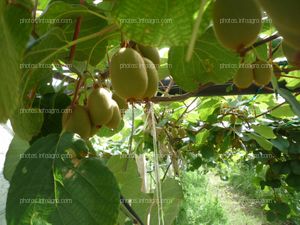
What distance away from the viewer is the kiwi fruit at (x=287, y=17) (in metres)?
0.21

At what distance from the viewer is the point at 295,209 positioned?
321cm

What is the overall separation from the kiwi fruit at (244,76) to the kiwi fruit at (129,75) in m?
0.18

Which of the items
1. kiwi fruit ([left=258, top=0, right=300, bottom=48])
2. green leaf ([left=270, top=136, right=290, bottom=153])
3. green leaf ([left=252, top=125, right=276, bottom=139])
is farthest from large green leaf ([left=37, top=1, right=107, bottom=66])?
green leaf ([left=270, top=136, right=290, bottom=153])

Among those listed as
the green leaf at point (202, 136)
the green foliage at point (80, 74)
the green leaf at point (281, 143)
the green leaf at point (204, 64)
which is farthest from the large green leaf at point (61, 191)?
the green leaf at point (202, 136)

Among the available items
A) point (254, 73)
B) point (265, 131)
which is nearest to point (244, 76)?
point (254, 73)

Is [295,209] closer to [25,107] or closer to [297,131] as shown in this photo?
[297,131]

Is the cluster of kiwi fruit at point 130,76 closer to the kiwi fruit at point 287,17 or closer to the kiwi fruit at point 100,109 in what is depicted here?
the kiwi fruit at point 100,109

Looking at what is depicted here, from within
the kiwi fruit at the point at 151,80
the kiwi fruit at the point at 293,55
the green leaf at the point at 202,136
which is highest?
the green leaf at the point at 202,136

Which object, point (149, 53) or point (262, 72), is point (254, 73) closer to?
point (262, 72)

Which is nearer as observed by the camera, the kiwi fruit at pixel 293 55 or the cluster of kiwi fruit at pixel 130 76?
the kiwi fruit at pixel 293 55

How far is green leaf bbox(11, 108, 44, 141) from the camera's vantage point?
1.91 feet

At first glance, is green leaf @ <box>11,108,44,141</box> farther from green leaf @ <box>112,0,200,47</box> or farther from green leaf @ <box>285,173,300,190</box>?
green leaf @ <box>285,173,300,190</box>

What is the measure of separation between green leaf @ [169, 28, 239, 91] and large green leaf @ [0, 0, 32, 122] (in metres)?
0.28

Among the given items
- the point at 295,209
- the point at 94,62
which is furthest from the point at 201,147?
the point at 94,62
